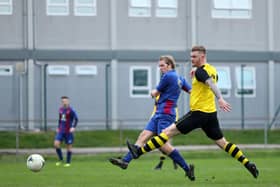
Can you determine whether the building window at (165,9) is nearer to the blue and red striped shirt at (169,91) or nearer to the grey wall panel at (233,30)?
the grey wall panel at (233,30)

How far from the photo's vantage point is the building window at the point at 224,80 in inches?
1655

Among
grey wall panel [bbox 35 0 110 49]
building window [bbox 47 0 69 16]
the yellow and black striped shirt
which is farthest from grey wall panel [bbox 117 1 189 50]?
the yellow and black striped shirt

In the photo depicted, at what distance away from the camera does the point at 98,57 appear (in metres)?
40.4

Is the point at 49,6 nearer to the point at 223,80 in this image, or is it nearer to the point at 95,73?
the point at 95,73

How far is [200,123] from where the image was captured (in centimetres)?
1325

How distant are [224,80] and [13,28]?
34.6 feet

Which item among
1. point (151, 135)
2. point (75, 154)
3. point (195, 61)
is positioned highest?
point (195, 61)

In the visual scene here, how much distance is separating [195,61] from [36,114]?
2698 centimetres

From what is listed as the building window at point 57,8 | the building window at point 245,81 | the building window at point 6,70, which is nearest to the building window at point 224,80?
the building window at point 245,81

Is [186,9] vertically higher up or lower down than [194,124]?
higher up

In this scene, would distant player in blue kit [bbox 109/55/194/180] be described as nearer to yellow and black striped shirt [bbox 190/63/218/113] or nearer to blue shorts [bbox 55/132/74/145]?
yellow and black striped shirt [bbox 190/63/218/113]

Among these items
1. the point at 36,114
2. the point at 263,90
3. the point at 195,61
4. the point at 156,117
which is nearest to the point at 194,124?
the point at 195,61

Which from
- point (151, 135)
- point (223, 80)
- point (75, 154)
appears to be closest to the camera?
point (151, 135)

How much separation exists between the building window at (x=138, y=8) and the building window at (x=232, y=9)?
342cm
